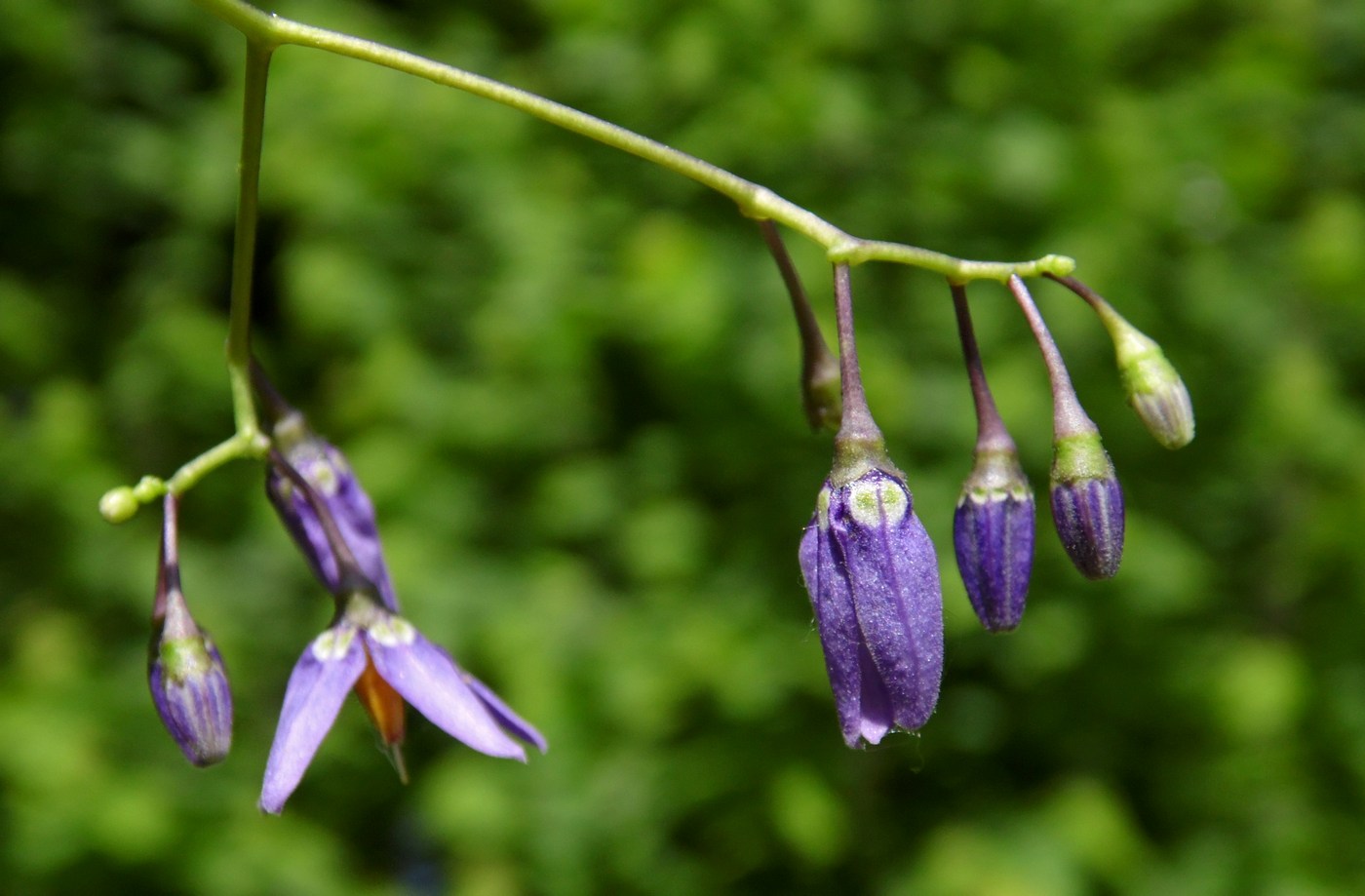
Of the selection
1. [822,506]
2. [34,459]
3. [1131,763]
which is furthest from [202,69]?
[822,506]

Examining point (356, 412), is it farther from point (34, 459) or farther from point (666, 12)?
point (666, 12)

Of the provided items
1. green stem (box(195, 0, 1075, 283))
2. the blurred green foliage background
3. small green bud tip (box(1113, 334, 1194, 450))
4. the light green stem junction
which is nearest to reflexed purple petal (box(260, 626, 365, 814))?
the light green stem junction

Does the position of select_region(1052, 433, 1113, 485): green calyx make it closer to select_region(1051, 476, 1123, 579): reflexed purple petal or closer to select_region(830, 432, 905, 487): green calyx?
select_region(1051, 476, 1123, 579): reflexed purple petal

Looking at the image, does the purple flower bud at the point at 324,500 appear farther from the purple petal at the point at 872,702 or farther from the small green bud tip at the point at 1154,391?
the small green bud tip at the point at 1154,391

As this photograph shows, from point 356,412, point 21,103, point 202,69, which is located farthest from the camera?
point 202,69

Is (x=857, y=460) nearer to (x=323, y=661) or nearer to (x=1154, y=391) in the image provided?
(x=1154, y=391)

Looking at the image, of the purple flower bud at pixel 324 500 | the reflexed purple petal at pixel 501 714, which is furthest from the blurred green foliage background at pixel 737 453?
the reflexed purple petal at pixel 501 714
